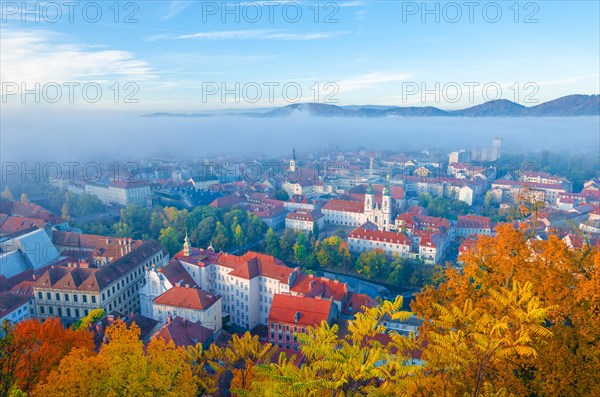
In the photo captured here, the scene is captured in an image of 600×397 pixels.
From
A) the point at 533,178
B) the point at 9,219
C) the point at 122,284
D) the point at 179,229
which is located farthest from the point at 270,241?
the point at 533,178

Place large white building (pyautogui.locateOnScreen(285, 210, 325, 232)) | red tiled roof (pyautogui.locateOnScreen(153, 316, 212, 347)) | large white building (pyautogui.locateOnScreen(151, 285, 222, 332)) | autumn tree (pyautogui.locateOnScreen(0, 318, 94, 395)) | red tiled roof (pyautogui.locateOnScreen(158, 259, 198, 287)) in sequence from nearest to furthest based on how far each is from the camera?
autumn tree (pyautogui.locateOnScreen(0, 318, 94, 395)) < red tiled roof (pyautogui.locateOnScreen(153, 316, 212, 347)) < large white building (pyautogui.locateOnScreen(151, 285, 222, 332)) < red tiled roof (pyautogui.locateOnScreen(158, 259, 198, 287)) < large white building (pyautogui.locateOnScreen(285, 210, 325, 232))

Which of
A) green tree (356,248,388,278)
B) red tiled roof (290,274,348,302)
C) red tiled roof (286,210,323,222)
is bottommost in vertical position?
green tree (356,248,388,278)

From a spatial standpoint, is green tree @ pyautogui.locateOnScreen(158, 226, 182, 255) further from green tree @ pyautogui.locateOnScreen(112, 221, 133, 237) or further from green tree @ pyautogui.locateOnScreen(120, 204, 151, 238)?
green tree @ pyautogui.locateOnScreen(120, 204, 151, 238)

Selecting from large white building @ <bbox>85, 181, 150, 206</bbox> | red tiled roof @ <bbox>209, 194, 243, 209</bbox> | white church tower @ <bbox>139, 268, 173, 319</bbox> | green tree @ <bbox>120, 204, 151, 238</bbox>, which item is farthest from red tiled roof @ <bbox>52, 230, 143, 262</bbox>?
large white building @ <bbox>85, 181, 150, 206</bbox>

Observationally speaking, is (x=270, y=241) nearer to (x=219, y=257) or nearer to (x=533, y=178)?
(x=219, y=257)

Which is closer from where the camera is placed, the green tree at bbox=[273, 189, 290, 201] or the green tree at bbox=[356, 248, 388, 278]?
the green tree at bbox=[356, 248, 388, 278]

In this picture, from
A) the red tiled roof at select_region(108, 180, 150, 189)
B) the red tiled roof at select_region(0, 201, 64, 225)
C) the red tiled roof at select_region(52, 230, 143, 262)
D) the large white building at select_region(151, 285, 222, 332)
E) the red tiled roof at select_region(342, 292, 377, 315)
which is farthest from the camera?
the red tiled roof at select_region(108, 180, 150, 189)
